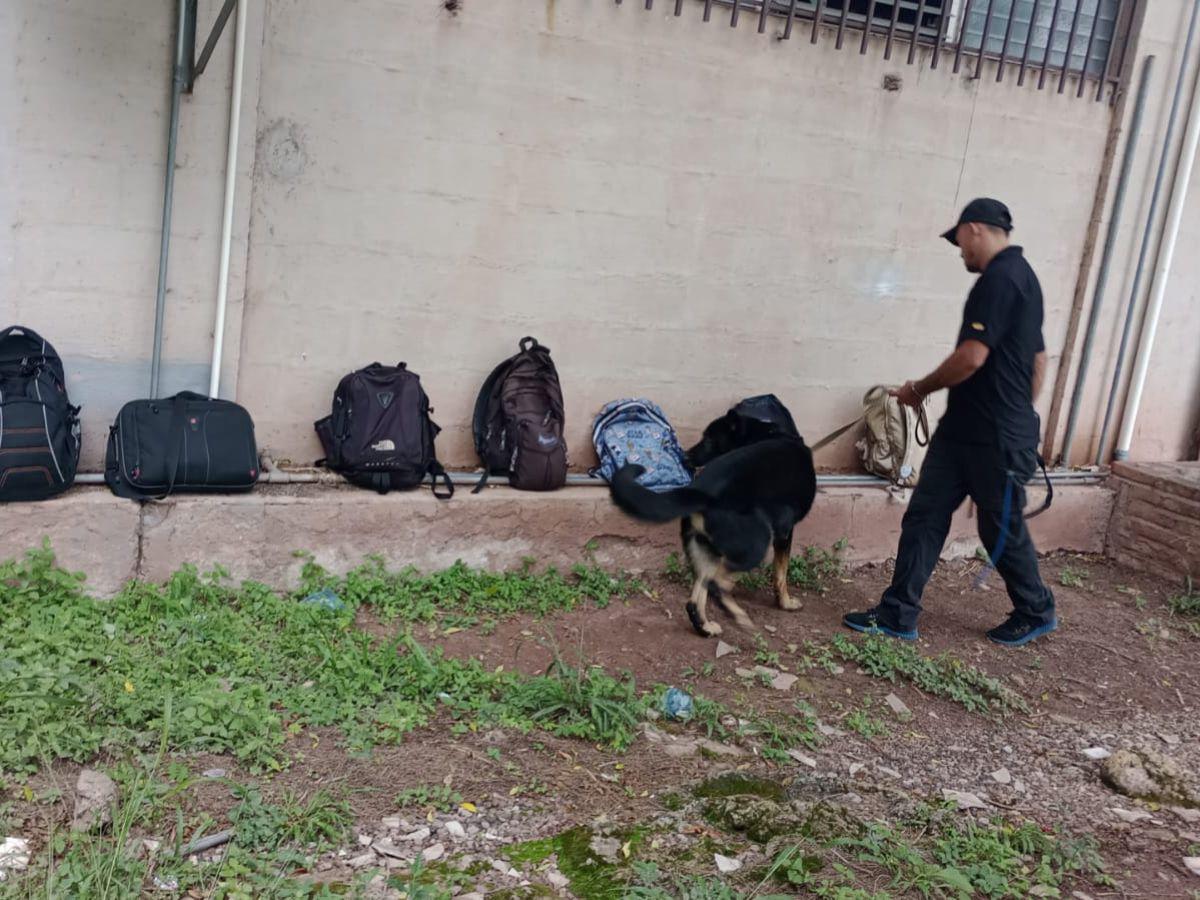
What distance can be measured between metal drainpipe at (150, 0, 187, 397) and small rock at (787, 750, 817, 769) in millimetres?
3303

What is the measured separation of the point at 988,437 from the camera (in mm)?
5129

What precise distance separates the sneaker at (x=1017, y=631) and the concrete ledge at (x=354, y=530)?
102cm

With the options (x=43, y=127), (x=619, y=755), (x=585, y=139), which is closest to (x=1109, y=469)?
(x=585, y=139)

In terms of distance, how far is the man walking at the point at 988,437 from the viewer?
16.1 ft

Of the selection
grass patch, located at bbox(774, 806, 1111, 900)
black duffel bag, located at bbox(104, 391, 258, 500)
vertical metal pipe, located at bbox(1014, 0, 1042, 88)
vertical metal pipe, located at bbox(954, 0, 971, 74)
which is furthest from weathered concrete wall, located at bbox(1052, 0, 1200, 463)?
black duffel bag, located at bbox(104, 391, 258, 500)

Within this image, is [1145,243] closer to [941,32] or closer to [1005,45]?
[1005,45]

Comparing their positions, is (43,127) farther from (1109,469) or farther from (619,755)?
(1109,469)

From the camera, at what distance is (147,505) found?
470cm

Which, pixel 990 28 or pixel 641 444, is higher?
pixel 990 28

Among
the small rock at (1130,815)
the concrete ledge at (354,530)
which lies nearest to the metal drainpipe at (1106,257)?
the concrete ledge at (354,530)

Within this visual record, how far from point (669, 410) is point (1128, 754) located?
9.64 ft

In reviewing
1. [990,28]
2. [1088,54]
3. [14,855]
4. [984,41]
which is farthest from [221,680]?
[1088,54]

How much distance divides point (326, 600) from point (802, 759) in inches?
86.4

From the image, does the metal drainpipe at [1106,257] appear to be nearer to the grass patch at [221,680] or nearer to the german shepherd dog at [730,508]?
the german shepherd dog at [730,508]
